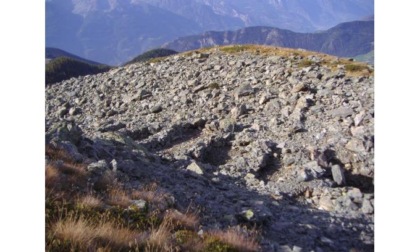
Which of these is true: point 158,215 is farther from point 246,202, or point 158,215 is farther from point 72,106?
point 72,106

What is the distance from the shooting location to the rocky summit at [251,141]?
8328mm

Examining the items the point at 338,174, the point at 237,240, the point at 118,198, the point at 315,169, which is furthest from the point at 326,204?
the point at 118,198

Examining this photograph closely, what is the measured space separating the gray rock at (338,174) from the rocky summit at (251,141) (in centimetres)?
3

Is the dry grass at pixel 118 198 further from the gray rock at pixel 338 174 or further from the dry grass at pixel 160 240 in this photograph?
the gray rock at pixel 338 174

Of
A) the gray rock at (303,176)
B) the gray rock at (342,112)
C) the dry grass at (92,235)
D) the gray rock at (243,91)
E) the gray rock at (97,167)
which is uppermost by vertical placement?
the gray rock at (243,91)

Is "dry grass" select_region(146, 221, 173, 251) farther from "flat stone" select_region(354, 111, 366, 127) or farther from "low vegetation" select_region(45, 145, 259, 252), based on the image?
"flat stone" select_region(354, 111, 366, 127)

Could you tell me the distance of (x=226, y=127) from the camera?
52.2ft

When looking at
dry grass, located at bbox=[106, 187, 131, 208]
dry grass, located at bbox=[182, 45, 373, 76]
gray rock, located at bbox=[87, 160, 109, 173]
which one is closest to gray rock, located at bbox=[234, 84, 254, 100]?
dry grass, located at bbox=[182, 45, 373, 76]

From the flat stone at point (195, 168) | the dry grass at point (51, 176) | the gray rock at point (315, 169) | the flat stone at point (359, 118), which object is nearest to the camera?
the dry grass at point (51, 176)

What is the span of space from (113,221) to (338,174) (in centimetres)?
752

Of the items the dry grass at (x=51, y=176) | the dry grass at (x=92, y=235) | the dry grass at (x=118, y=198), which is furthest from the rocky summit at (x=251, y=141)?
the dry grass at (x=92, y=235)

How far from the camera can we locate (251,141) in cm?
1444
